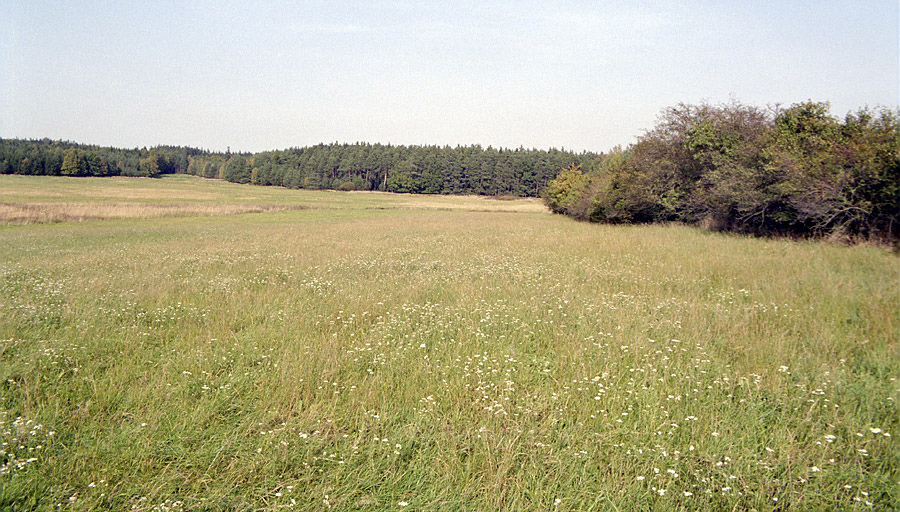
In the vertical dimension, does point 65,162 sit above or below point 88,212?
above

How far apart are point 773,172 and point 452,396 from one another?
20740 mm

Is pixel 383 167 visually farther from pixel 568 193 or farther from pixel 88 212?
pixel 88 212

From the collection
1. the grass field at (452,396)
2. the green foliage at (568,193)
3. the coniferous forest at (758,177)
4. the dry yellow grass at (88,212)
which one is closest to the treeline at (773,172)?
the coniferous forest at (758,177)

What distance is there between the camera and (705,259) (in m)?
14.1

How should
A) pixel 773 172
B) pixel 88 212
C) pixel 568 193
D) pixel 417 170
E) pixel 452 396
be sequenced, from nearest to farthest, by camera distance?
pixel 452 396, pixel 773 172, pixel 88 212, pixel 568 193, pixel 417 170

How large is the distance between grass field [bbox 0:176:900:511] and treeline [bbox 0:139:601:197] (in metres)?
126

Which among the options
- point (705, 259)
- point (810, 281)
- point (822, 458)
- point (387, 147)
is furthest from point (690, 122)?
point (387, 147)

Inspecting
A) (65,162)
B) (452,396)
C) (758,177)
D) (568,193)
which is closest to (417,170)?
(568,193)

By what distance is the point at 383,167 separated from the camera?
148 m

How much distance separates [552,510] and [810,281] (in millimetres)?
10231

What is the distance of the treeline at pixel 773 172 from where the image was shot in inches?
661

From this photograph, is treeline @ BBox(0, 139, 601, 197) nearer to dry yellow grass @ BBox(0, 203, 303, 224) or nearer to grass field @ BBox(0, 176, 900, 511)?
dry yellow grass @ BBox(0, 203, 303, 224)

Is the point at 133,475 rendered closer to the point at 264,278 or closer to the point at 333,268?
the point at 264,278

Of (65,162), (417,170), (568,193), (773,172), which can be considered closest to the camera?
(773,172)
